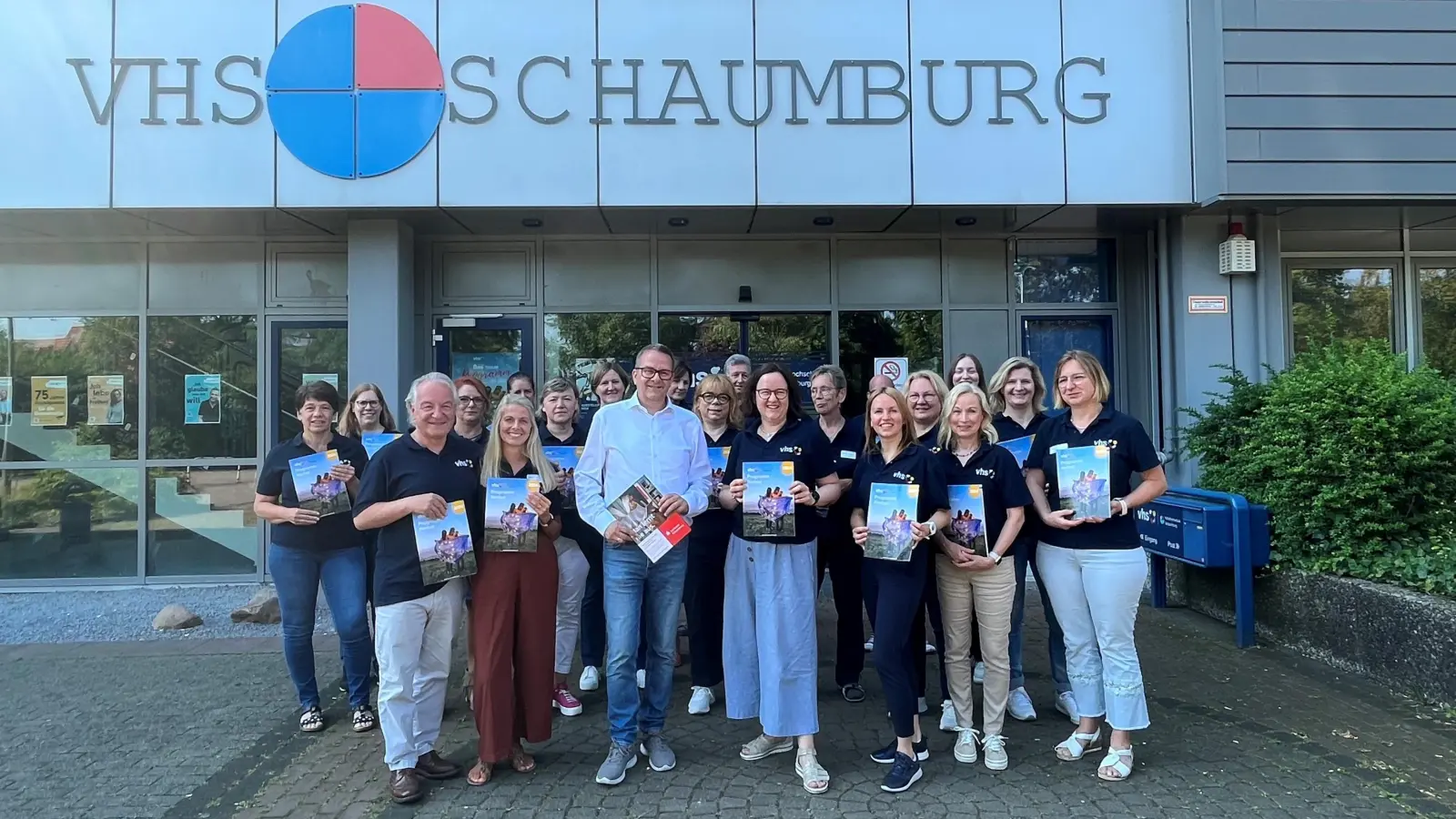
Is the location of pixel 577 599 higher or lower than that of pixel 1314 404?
lower

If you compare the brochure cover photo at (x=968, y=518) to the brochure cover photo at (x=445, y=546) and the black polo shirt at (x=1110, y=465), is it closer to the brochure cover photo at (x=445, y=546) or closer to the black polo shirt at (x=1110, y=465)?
the black polo shirt at (x=1110, y=465)

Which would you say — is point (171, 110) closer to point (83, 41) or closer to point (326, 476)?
point (83, 41)

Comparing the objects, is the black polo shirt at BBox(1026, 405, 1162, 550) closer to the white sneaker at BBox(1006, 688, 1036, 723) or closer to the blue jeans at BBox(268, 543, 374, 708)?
the white sneaker at BBox(1006, 688, 1036, 723)

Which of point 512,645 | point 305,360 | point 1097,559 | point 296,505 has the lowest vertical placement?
point 512,645

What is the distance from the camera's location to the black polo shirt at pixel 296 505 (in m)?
4.39

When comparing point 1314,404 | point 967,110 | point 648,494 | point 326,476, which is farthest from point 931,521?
point 967,110

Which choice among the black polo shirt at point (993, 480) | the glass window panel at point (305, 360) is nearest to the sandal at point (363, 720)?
the black polo shirt at point (993, 480)

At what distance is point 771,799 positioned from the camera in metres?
3.61

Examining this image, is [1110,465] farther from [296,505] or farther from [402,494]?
[296,505]

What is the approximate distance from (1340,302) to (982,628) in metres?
7.40

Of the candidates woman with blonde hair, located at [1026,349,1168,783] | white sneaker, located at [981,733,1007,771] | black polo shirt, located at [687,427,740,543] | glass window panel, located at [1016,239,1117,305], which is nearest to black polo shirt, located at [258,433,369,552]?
black polo shirt, located at [687,427,740,543]

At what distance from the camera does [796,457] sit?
3.95 metres

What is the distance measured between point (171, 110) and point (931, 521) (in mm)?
7359

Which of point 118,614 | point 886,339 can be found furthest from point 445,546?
point 886,339
